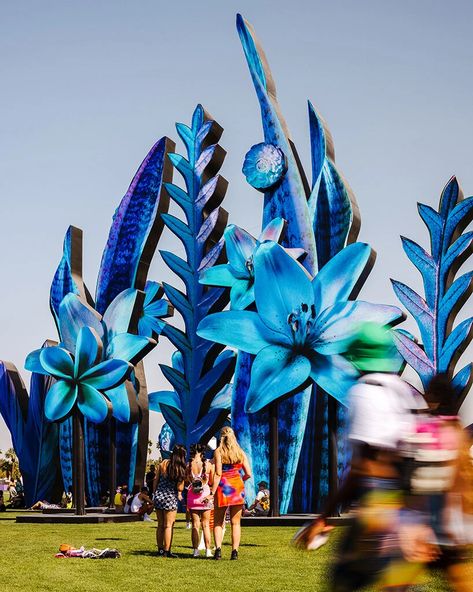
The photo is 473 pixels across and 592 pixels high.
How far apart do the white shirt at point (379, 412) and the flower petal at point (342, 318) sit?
18.1m

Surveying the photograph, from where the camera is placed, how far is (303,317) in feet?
77.7

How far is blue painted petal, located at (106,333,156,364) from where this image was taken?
2747 cm

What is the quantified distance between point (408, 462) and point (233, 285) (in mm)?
20826

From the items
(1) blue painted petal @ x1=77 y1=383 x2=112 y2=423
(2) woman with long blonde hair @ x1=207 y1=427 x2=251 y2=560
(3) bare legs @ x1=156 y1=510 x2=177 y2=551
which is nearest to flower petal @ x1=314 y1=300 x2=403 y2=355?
(1) blue painted petal @ x1=77 y1=383 x2=112 y2=423

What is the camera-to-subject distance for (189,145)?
97.1 feet

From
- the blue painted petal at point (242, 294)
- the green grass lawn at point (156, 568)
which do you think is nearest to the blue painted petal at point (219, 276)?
the blue painted petal at point (242, 294)

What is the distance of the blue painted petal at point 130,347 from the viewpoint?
27469 mm

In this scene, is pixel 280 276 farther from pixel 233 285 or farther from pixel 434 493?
pixel 434 493

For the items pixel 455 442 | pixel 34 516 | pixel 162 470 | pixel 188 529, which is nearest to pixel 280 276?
pixel 188 529

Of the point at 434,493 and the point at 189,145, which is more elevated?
the point at 189,145

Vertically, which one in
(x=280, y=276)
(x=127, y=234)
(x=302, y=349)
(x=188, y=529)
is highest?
(x=127, y=234)

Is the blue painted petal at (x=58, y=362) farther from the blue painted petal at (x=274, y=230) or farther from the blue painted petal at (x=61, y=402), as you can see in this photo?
the blue painted petal at (x=274, y=230)

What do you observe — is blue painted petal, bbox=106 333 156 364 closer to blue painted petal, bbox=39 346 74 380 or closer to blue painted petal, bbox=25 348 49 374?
→ blue painted petal, bbox=39 346 74 380

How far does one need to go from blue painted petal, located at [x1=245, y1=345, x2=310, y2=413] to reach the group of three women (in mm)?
8911
